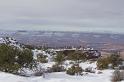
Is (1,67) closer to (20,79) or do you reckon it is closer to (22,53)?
(22,53)

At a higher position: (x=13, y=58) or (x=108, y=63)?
(x=13, y=58)

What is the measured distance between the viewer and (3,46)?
29.6 m

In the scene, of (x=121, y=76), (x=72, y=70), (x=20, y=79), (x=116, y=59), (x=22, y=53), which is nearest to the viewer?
(x=20, y=79)

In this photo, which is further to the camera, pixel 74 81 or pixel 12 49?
pixel 12 49

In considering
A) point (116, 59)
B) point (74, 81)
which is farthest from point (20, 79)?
point (116, 59)

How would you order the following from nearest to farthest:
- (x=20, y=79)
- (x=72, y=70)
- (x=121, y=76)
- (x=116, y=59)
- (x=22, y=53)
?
(x=20, y=79) → (x=121, y=76) → (x=72, y=70) → (x=22, y=53) → (x=116, y=59)

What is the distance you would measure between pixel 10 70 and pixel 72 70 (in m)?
4.53

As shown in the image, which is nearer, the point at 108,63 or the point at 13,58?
the point at 13,58

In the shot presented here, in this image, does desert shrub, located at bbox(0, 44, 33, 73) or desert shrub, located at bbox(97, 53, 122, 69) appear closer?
desert shrub, located at bbox(0, 44, 33, 73)

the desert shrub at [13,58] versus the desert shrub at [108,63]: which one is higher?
the desert shrub at [13,58]

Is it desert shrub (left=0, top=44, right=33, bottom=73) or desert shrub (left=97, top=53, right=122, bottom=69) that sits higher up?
desert shrub (left=0, top=44, right=33, bottom=73)

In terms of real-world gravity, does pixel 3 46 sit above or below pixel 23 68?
above

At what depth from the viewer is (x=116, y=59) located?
38.8 metres

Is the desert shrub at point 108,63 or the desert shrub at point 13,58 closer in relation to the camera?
the desert shrub at point 13,58
